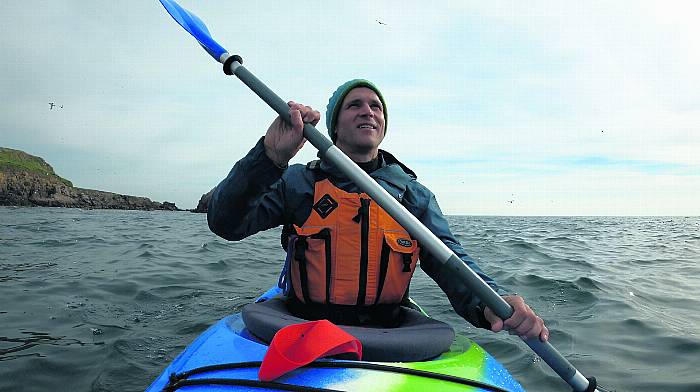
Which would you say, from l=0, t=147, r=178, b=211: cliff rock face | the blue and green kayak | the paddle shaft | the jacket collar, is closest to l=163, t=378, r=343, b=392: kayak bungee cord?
the blue and green kayak

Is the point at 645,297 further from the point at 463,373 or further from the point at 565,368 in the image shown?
the point at 463,373

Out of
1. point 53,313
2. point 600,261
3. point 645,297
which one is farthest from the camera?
point 600,261

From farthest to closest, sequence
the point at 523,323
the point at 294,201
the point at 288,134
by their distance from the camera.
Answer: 1. the point at 294,201
2. the point at 288,134
3. the point at 523,323

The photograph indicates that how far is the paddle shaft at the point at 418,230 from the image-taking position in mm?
2170

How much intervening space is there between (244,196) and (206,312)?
3.42 m

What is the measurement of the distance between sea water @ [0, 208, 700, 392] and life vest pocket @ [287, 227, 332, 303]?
A: 1.76 meters

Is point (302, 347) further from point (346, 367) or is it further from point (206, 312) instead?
point (206, 312)

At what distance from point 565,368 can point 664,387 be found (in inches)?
73.1

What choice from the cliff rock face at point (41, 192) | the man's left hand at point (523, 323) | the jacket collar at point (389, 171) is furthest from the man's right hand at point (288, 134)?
the cliff rock face at point (41, 192)

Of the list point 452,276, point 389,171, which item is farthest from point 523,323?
point 389,171

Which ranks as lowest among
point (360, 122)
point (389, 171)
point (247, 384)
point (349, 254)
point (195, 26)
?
point (247, 384)

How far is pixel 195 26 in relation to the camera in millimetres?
2943

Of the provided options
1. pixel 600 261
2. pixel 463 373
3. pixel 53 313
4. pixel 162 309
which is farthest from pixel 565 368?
pixel 600 261

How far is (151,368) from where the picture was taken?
3734 mm
